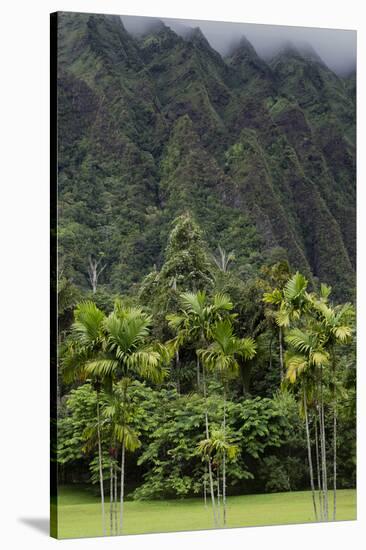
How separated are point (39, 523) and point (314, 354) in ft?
13.9

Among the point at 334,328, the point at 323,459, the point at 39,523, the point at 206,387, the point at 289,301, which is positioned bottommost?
the point at 39,523

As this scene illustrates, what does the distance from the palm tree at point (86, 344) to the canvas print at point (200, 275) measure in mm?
25

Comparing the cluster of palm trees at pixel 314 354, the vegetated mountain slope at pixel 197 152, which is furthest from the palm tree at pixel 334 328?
the vegetated mountain slope at pixel 197 152

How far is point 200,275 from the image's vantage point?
19047mm

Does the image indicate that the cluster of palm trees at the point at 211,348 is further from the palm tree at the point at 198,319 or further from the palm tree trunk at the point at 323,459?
the palm tree trunk at the point at 323,459

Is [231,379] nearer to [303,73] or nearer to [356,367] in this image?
[356,367]

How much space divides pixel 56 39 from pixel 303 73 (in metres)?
3.88

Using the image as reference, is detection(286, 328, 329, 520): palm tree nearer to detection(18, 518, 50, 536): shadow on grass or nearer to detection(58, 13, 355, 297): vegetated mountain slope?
detection(58, 13, 355, 297): vegetated mountain slope

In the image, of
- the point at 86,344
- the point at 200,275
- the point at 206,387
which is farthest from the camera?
the point at 200,275

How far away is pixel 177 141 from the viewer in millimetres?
19203

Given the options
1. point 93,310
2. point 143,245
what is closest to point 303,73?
point 143,245

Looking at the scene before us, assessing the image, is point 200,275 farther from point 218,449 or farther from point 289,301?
point 218,449

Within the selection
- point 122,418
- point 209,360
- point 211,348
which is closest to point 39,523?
point 122,418

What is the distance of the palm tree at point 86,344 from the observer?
1778 centimetres
